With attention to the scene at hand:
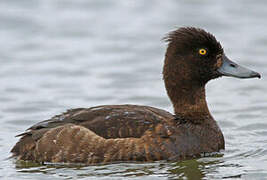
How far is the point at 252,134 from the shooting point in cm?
1287

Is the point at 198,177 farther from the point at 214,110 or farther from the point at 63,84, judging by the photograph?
the point at 63,84

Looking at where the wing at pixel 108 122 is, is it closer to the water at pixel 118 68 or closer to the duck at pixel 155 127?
the duck at pixel 155 127

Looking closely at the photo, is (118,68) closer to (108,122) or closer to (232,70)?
(232,70)

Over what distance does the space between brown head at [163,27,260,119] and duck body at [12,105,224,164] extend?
0.85 ft

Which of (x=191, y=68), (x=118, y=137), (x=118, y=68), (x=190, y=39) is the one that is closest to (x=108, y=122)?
(x=118, y=137)

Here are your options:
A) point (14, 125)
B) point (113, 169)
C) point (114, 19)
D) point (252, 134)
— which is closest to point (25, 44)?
point (114, 19)

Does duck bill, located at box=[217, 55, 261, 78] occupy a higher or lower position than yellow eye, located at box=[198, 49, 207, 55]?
lower

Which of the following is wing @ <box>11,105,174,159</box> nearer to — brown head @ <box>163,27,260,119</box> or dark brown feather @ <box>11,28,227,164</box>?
dark brown feather @ <box>11,28,227,164</box>

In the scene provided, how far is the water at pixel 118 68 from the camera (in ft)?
36.0

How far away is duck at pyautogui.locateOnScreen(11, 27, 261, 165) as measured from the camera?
10836 millimetres

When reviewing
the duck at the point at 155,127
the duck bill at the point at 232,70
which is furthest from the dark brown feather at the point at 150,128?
the duck bill at the point at 232,70

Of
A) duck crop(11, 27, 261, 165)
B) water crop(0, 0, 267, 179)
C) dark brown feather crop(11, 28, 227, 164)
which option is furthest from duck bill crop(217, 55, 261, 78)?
water crop(0, 0, 267, 179)

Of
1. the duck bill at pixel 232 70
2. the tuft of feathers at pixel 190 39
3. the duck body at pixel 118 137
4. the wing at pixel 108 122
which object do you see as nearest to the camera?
the duck body at pixel 118 137

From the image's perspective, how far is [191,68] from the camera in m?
11.5
